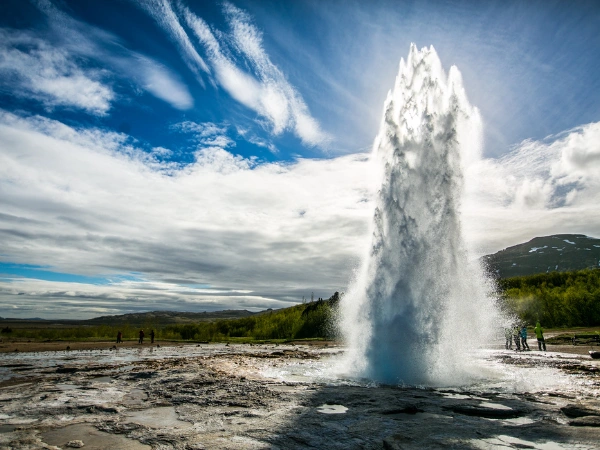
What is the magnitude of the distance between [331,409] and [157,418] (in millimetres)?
3991

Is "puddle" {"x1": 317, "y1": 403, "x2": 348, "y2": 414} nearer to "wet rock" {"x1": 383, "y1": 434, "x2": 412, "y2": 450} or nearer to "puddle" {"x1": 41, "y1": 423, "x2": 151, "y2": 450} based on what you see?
"wet rock" {"x1": 383, "y1": 434, "x2": 412, "y2": 450}

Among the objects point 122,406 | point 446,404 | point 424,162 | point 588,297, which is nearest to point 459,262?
point 424,162

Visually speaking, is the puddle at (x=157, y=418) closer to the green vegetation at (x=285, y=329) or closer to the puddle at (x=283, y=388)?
the puddle at (x=283, y=388)

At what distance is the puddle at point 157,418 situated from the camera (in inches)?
320

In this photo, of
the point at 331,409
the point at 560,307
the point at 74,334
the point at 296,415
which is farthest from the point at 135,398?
the point at 560,307

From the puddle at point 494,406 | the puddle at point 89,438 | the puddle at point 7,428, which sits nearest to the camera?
the puddle at point 89,438

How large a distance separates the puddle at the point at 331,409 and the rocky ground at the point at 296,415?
0.05 m

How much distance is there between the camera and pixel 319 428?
766cm

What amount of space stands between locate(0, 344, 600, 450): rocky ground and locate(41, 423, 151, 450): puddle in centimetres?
2

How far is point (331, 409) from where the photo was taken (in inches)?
367

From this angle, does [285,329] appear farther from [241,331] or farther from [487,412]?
[487,412]

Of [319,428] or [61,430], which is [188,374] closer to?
[61,430]

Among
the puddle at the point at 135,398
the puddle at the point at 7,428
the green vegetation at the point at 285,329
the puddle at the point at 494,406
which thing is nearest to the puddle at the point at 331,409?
the puddle at the point at 494,406

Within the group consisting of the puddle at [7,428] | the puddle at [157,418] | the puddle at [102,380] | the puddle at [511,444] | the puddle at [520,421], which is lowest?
the puddle at [102,380]
